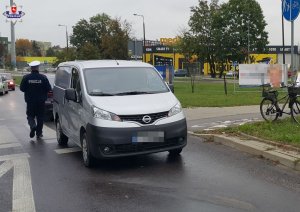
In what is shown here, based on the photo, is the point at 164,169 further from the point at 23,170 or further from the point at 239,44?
the point at 239,44

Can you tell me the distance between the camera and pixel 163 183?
21.7ft

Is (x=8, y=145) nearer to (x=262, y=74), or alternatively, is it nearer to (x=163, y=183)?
(x=163, y=183)

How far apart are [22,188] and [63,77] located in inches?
158

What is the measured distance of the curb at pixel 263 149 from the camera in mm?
7449

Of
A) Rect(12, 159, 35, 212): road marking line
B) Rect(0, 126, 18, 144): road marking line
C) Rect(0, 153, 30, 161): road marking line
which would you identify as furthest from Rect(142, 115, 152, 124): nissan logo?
Rect(0, 126, 18, 144): road marking line

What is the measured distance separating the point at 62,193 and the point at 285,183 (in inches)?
120

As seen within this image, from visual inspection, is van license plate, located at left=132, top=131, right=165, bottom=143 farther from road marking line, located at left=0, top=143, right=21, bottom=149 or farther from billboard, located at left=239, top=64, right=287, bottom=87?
billboard, located at left=239, top=64, right=287, bottom=87

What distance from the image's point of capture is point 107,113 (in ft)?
24.0

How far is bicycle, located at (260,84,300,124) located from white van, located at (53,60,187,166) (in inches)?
156

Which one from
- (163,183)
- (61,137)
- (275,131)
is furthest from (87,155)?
(275,131)

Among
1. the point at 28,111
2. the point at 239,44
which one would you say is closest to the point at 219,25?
the point at 239,44

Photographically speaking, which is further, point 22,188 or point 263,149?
point 263,149

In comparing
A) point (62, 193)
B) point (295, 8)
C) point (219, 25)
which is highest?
point (219, 25)

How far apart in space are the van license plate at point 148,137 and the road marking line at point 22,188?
5.72ft
